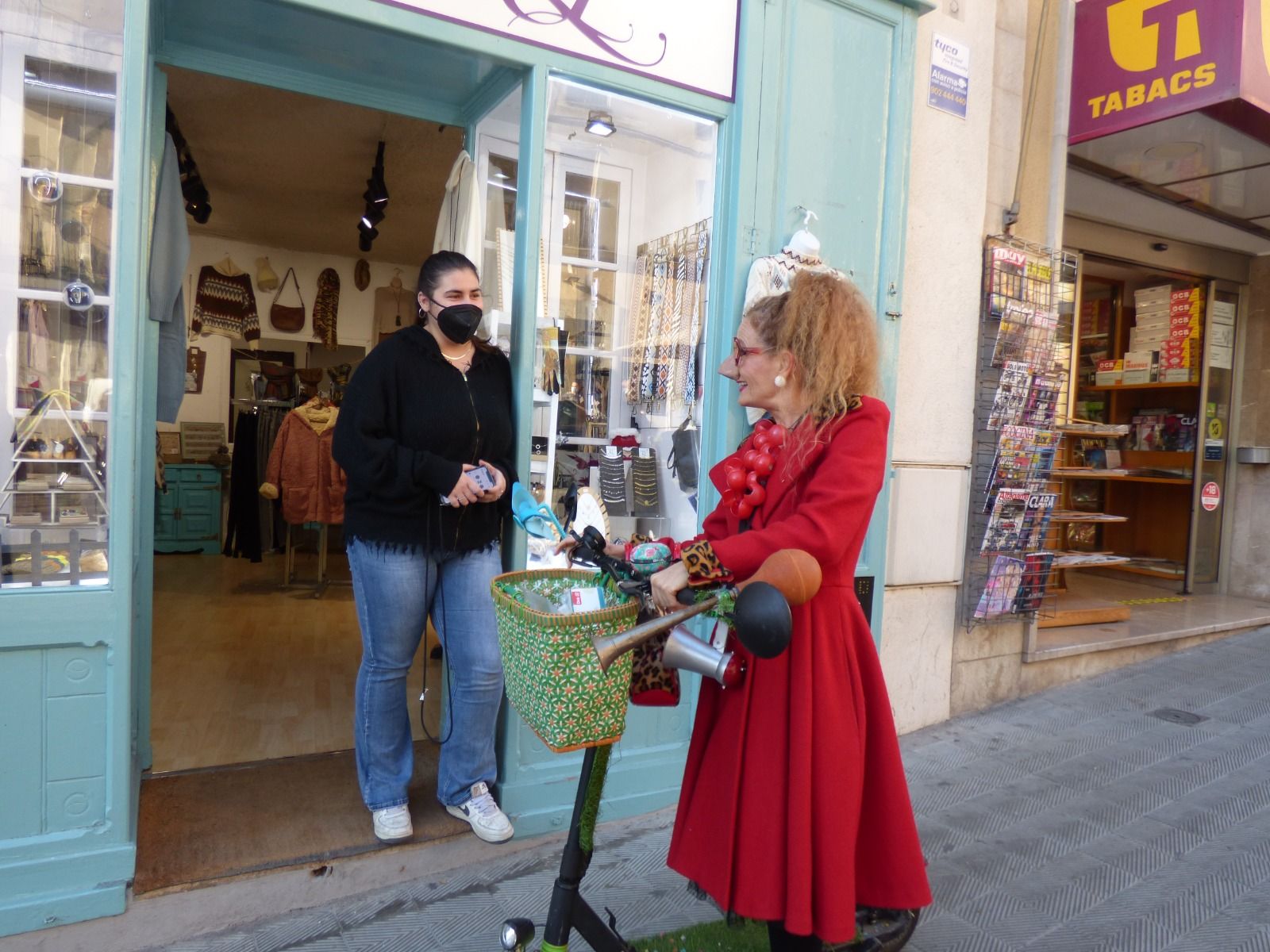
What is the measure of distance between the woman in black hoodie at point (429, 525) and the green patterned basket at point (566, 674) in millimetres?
1258

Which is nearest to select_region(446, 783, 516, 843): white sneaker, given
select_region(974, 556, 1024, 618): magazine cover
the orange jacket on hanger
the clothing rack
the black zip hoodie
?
the black zip hoodie

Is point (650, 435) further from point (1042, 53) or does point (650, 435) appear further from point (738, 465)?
point (1042, 53)

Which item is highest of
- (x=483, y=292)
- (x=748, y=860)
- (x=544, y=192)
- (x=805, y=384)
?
(x=544, y=192)

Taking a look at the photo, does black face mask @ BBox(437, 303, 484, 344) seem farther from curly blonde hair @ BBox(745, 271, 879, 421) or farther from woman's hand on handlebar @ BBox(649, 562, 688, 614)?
woman's hand on handlebar @ BBox(649, 562, 688, 614)

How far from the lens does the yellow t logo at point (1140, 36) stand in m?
4.27

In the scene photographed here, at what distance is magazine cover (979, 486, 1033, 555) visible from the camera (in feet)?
14.5

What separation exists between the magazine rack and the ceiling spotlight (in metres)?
2.07

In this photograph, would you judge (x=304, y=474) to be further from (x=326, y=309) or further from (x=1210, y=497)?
(x=1210, y=497)

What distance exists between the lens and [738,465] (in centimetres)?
187

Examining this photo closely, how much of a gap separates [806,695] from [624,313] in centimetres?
238

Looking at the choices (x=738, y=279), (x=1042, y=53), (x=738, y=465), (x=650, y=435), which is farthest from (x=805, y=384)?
(x=1042, y=53)

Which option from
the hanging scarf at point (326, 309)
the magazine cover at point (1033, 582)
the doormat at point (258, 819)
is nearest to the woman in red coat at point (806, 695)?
the doormat at point (258, 819)

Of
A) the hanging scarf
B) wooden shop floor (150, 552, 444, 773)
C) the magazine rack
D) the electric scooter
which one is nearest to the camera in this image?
the electric scooter

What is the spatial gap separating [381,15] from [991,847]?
3.55 metres
